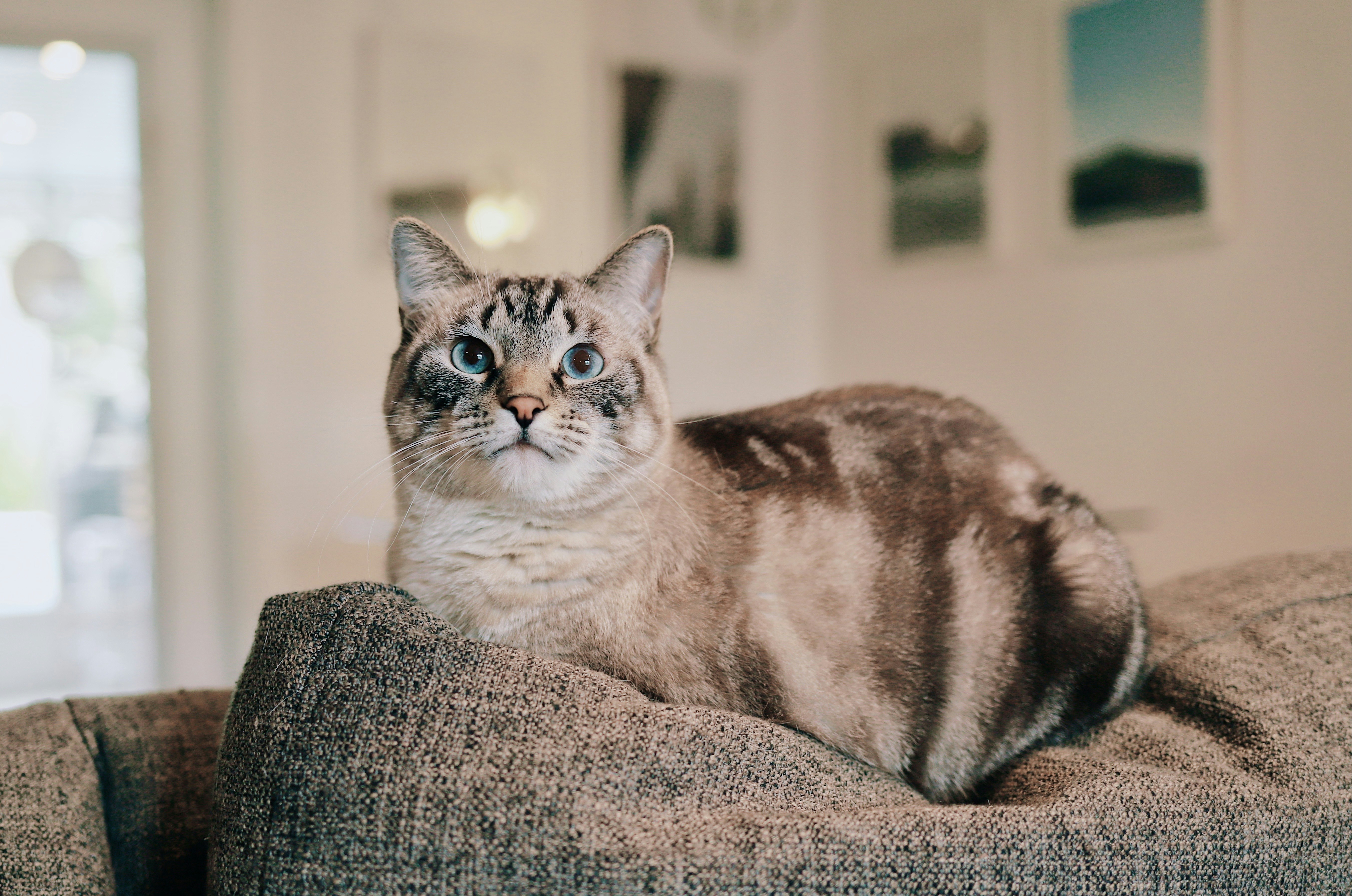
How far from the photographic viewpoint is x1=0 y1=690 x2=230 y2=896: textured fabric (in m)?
0.95

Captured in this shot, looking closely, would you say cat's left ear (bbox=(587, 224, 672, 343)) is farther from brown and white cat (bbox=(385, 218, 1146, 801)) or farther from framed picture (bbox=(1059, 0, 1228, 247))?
framed picture (bbox=(1059, 0, 1228, 247))

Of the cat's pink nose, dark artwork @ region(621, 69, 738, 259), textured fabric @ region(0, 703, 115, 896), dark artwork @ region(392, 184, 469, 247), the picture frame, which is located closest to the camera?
textured fabric @ region(0, 703, 115, 896)

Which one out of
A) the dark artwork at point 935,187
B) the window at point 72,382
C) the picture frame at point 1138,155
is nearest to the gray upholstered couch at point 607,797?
the picture frame at point 1138,155

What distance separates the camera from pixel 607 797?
787mm

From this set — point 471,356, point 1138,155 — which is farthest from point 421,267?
point 1138,155

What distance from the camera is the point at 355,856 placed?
757mm

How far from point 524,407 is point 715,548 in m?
0.29

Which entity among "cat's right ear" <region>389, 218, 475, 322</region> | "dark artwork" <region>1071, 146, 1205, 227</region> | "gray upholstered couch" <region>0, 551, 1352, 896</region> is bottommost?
"gray upholstered couch" <region>0, 551, 1352, 896</region>

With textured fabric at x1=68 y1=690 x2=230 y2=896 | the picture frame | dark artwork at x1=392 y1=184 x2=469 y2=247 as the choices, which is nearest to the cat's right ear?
textured fabric at x1=68 y1=690 x2=230 y2=896

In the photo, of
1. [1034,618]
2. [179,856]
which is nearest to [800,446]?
[1034,618]

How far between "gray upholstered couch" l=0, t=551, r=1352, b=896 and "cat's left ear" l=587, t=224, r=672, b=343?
0.50 meters

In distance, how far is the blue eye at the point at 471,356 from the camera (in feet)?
3.71

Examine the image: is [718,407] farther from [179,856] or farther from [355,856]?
[355,856]

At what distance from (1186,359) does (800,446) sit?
1.81 m
